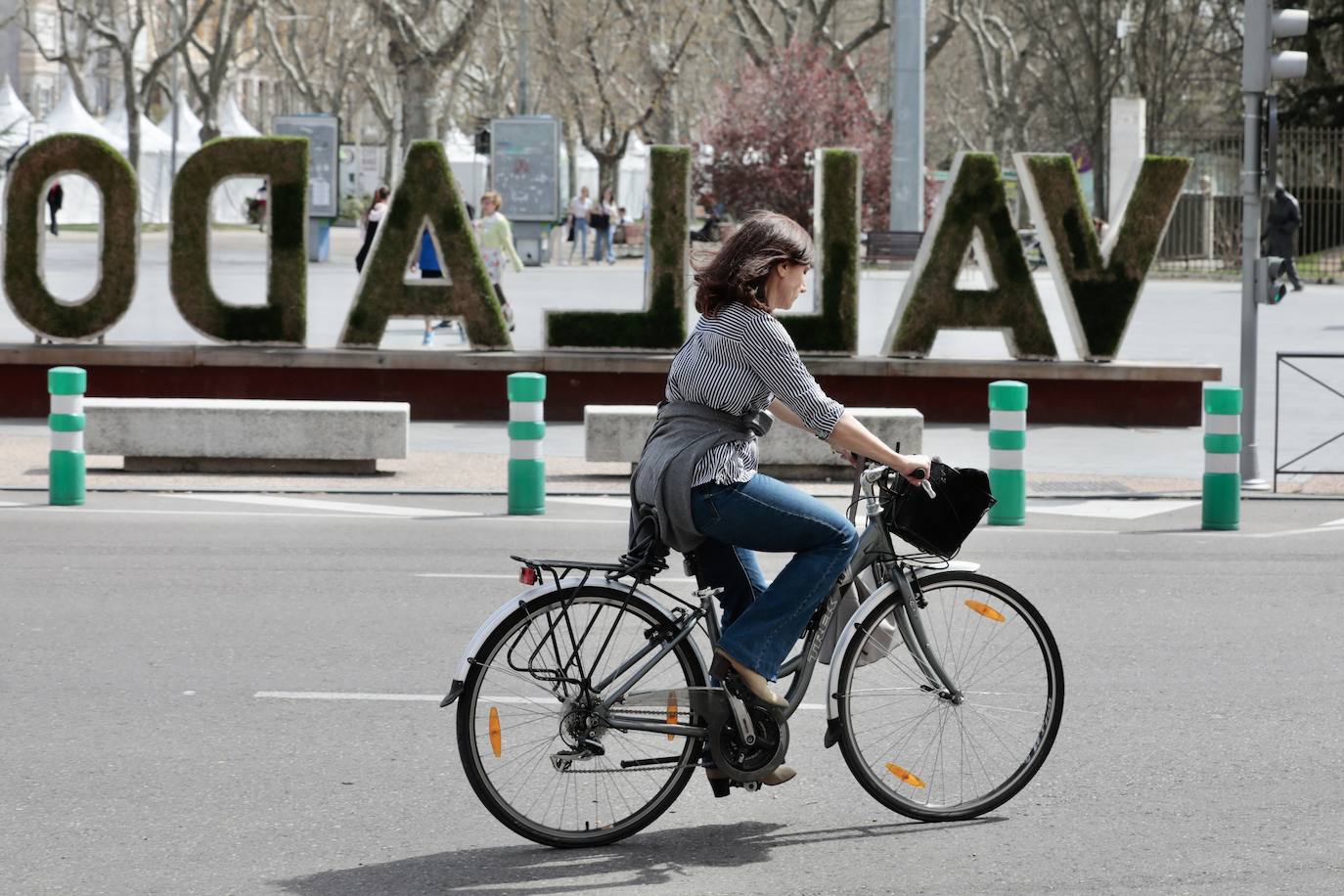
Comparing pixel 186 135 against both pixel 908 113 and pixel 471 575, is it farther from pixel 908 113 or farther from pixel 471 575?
pixel 471 575

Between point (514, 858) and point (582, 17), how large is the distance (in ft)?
159

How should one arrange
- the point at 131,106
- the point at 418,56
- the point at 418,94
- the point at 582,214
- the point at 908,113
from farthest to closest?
the point at 131,106 < the point at 582,214 < the point at 418,94 < the point at 418,56 < the point at 908,113

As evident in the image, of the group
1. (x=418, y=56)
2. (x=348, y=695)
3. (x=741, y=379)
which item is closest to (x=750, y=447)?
(x=741, y=379)

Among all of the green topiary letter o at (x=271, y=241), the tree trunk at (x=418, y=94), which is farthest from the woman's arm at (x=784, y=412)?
the tree trunk at (x=418, y=94)

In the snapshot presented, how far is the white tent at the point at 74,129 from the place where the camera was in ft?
196

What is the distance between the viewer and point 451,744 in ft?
21.7

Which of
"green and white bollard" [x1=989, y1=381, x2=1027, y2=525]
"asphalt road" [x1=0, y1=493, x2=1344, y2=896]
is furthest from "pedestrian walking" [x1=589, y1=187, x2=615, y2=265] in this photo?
"asphalt road" [x1=0, y1=493, x2=1344, y2=896]

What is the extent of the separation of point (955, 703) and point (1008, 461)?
6.48 meters

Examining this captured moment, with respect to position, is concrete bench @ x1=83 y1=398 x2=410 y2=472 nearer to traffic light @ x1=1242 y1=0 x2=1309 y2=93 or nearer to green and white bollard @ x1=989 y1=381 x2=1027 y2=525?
green and white bollard @ x1=989 y1=381 x2=1027 y2=525

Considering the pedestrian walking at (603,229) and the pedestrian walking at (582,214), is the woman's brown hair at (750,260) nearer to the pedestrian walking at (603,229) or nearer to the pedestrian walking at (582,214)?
the pedestrian walking at (603,229)

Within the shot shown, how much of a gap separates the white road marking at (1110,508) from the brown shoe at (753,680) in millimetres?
7439

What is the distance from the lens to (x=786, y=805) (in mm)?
5938

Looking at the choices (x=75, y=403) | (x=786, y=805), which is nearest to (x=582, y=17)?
(x=75, y=403)

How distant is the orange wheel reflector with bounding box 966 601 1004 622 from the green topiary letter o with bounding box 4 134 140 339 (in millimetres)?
12837
